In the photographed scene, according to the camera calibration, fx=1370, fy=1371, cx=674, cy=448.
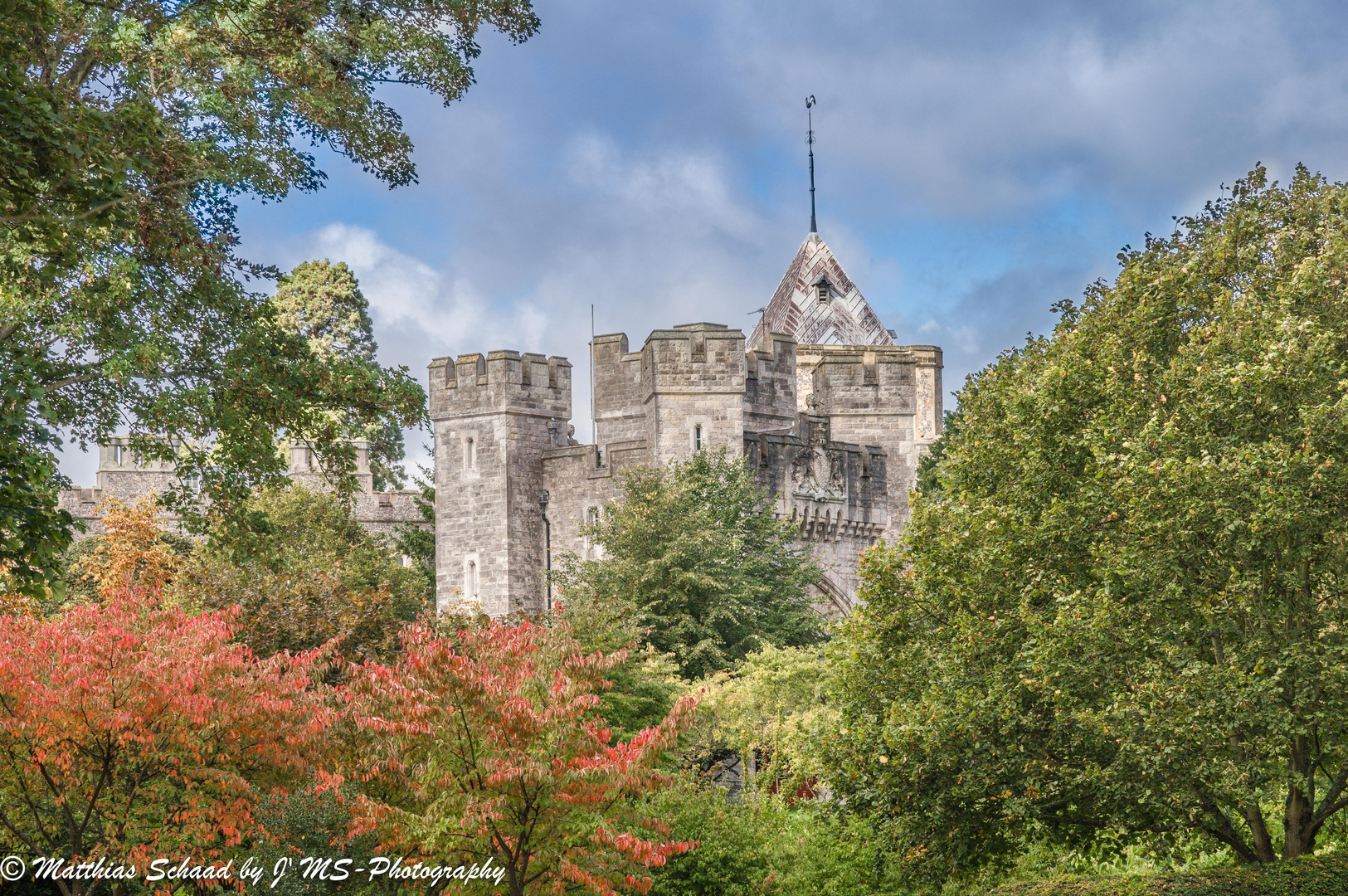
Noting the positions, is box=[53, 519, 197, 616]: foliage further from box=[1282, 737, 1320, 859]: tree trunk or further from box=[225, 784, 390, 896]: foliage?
box=[1282, 737, 1320, 859]: tree trunk

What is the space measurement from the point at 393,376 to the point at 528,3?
522cm

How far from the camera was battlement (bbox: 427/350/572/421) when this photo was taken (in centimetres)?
3381

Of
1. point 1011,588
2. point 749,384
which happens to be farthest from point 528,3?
point 749,384

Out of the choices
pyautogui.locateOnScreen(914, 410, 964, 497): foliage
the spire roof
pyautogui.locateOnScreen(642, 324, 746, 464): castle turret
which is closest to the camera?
pyautogui.locateOnScreen(914, 410, 964, 497): foliage

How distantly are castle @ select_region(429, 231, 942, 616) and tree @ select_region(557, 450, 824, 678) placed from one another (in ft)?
7.40

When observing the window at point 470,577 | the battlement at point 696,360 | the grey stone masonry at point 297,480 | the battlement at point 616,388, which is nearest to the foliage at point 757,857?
the battlement at point 696,360

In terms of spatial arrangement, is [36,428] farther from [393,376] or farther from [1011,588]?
[1011,588]

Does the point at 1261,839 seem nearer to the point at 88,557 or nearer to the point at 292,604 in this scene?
the point at 292,604

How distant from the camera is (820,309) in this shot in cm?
4425

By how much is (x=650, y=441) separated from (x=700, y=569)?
21.1ft

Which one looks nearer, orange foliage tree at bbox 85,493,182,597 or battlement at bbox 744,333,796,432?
orange foliage tree at bbox 85,493,182,597

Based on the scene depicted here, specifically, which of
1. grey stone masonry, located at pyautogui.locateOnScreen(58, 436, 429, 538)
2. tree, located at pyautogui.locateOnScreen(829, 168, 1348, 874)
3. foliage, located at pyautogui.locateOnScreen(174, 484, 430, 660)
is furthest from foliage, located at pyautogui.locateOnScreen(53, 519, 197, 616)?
tree, located at pyautogui.locateOnScreen(829, 168, 1348, 874)

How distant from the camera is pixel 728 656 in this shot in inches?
1024

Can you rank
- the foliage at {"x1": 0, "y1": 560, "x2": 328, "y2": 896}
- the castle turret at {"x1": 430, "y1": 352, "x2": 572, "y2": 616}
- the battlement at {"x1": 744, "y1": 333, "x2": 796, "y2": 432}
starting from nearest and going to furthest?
1. the foliage at {"x1": 0, "y1": 560, "x2": 328, "y2": 896}
2. the castle turret at {"x1": 430, "y1": 352, "x2": 572, "y2": 616}
3. the battlement at {"x1": 744, "y1": 333, "x2": 796, "y2": 432}
